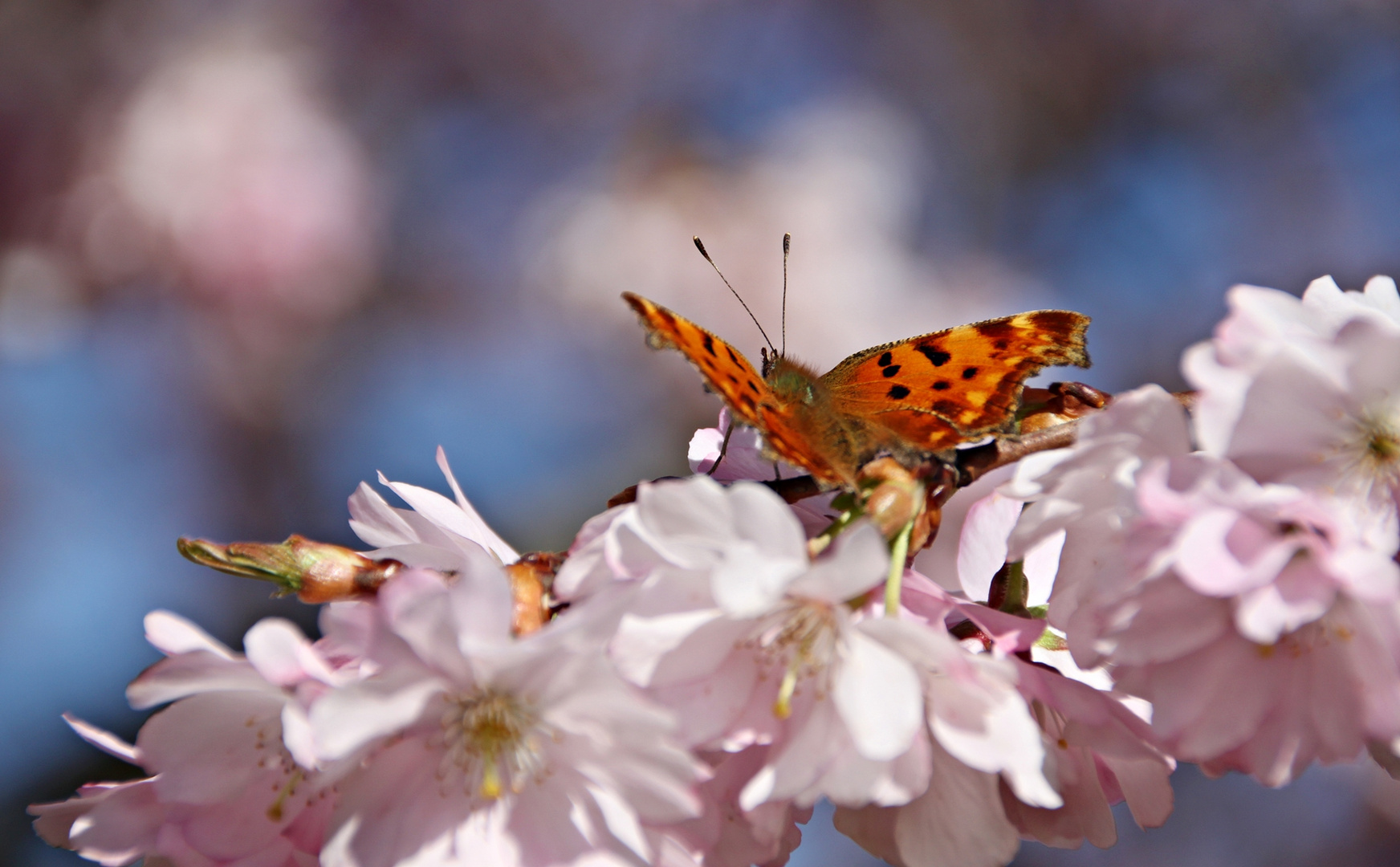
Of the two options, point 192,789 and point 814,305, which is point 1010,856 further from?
point 814,305

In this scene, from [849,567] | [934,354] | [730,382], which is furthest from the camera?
[934,354]

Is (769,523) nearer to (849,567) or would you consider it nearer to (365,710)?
(849,567)

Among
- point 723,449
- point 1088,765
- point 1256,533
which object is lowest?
point 1088,765

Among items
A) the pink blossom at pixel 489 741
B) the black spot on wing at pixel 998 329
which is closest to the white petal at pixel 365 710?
the pink blossom at pixel 489 741

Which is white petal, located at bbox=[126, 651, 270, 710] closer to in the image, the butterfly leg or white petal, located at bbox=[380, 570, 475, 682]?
white petal, located at bbox=[380, 570, 475, 682]

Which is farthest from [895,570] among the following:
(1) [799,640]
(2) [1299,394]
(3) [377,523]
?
(3) [377,523]

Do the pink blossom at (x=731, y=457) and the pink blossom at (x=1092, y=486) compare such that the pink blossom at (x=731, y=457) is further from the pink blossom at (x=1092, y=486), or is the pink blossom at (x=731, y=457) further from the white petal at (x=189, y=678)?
the white petal at (x=189, y=678)

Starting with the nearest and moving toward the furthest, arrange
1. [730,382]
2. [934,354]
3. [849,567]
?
[849,567] → [730,382] → [934,354]
